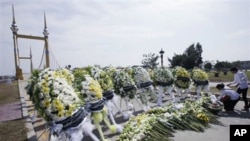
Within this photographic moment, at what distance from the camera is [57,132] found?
5086 mm

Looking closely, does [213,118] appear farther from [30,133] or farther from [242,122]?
[30,133]

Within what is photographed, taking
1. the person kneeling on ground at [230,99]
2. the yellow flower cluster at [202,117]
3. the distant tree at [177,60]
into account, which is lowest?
the yellow flower cluster at [202,117]

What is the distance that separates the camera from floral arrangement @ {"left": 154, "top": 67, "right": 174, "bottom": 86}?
12558mm

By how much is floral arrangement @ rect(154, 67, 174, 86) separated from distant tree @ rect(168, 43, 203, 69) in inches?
1670

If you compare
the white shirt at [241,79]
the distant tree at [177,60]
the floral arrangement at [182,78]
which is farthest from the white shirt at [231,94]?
the distant tree at [177,60]

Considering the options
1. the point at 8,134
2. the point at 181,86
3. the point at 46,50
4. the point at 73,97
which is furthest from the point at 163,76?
the point at 46,50

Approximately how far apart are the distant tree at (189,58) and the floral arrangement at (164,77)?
1670 inches

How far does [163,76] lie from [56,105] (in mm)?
8249

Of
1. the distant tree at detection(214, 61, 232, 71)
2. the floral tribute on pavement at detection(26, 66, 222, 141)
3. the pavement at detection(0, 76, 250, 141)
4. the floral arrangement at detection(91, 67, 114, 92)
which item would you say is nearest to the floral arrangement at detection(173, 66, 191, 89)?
the floral tribute on pavement at detection(26, 66, 222, 141)

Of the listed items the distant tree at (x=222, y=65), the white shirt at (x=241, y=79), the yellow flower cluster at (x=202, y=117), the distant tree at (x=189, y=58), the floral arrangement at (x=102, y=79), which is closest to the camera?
the floral arrangement at (x=102, y=79)

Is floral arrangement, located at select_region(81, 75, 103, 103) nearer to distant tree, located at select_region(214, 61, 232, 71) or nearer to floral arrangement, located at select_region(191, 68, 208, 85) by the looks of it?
floral arrangement, located at select_region(191, 68, 208, 85)

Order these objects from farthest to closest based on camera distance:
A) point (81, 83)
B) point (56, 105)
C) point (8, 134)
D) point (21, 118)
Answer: point (21, 118) → point (8, 134) → point (81, 83) → point (56, 105)

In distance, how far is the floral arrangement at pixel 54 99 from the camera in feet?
16.3

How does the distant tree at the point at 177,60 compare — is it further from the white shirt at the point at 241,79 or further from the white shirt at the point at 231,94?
the white shirt at the point at 231,94
